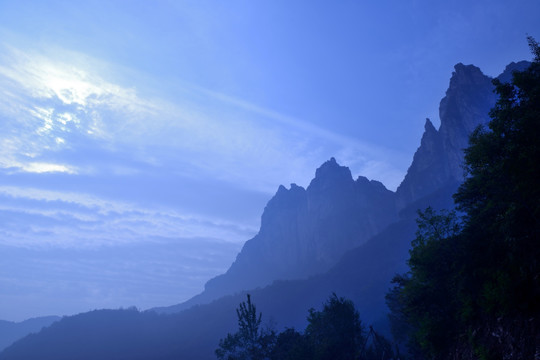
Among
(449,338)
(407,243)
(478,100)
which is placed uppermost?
(478,100)

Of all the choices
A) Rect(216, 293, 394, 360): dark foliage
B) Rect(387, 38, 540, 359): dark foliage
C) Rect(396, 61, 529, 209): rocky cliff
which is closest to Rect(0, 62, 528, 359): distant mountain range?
Rect(396, 61, 529, 209): rocky cliff

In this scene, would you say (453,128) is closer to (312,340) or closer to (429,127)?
(429,127)

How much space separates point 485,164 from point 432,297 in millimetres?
8727

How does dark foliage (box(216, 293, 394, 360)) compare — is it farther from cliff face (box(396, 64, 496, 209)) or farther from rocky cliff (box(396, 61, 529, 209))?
cliff face (box(396, 64, 496, 209))

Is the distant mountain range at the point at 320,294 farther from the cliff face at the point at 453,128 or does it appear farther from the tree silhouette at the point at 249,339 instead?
the tree silhouette at the point at 249,339

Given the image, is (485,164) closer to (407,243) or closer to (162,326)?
(407,243)

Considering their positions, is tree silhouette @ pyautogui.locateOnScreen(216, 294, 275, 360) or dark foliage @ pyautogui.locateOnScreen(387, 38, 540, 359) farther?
tree silhouette @ pyautogui.locateOnScreen(216, 294, 275, 360)

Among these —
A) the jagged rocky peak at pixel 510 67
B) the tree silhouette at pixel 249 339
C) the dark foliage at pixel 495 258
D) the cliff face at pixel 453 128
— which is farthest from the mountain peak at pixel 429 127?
the dark foliage at pixel 495 258

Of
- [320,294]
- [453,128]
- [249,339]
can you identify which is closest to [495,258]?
[249,339]

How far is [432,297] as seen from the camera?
21281mm

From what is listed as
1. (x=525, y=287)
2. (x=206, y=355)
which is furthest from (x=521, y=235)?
(x=206, y=355)

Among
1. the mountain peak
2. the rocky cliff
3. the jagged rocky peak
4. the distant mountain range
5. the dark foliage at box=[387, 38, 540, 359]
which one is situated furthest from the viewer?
the mountain peak

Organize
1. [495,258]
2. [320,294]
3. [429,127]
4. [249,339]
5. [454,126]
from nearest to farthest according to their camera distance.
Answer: [495,258] < [249,339] < [454,126] < [320,294] < [429,127]

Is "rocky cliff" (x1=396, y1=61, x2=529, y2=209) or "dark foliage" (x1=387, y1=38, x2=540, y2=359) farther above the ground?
"rocky cliff" (x1=396, y1=61, x2=529, y2=209)
